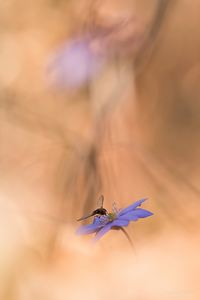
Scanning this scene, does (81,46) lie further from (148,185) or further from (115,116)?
(148,185)

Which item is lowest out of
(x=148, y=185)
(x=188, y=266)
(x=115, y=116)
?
(x=188, y=266)

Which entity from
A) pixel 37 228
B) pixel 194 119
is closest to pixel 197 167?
pixel 194 119

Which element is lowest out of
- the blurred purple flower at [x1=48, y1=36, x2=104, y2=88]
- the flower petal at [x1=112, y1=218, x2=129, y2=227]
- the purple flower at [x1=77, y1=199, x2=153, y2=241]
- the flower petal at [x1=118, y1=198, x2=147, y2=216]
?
the flower petal at [x1=112, y1=218, x2=129, y2=227]

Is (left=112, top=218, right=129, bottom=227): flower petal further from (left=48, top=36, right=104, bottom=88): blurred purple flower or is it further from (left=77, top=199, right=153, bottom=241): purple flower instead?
(left=48, top=36, right=104, bottom=88): blurred purple flower

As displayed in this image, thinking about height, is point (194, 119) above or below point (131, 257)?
above

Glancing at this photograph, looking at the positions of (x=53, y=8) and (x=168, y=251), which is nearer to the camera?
(x=168, y=251)

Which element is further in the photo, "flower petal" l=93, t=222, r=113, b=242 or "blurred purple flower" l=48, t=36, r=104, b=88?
"blurred purple flower" l=48, t=36, r=104, b=88

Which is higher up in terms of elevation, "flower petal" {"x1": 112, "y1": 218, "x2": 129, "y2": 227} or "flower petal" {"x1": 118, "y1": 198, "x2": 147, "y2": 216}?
"flower petal" {"x1": 118, "y1": 198, "x2": 147, "y2": 216}

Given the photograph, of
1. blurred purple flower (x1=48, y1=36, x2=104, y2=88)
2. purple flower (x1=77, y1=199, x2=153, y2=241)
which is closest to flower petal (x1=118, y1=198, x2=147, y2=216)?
purple flower (x1=77, y1=199, x2=153, y2=241)
